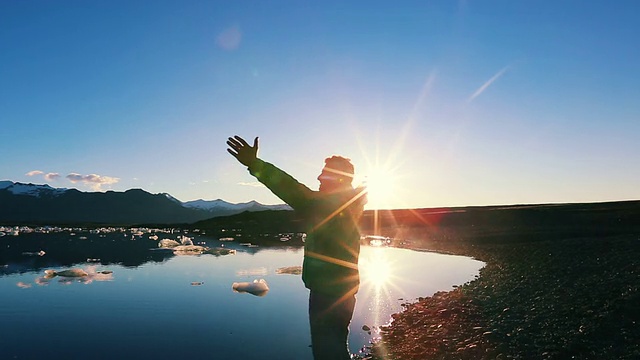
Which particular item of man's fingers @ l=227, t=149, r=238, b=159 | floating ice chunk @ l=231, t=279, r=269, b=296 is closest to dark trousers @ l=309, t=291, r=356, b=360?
man's fingers @ l=227, t=149, r=238, b=159

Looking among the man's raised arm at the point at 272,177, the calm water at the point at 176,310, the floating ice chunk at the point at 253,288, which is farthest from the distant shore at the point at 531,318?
the man's raised arm at the point at 272,177

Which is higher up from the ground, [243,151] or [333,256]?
[243,151]

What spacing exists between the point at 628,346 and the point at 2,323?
21.4 m

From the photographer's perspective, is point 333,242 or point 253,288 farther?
point 253,288

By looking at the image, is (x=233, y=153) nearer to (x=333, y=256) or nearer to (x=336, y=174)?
(x=336, y=174)

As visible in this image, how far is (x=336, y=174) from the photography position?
193 inches

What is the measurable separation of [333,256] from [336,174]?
1.01m

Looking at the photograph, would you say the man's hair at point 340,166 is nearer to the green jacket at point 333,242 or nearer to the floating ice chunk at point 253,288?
the green jacket at point 333,242

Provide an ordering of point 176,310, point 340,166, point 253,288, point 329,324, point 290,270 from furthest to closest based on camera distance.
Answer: point 290,270
point 253,288
point 176,310
point 329,324
point 340,166

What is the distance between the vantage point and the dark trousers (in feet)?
16.6

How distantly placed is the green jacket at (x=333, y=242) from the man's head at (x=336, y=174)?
0.37ft

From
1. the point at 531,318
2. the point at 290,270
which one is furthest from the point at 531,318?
the point at 290,270

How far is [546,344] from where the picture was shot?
12.1m

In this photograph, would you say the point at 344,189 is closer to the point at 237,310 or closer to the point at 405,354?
the point at 405,354
